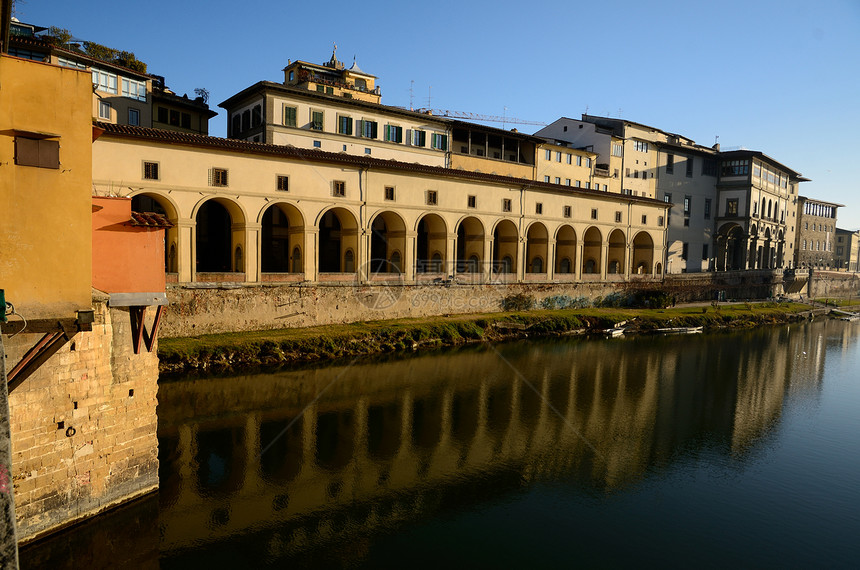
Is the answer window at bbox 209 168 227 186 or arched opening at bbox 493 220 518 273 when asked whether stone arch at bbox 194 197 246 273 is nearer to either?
window at bbox 209 168 227 186

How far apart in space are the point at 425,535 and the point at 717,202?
62036 mm

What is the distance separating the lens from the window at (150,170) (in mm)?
23625

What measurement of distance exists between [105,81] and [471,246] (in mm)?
23975

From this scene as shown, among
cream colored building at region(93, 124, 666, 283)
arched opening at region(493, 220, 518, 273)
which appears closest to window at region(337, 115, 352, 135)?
cream colored building at region(93, 124, 666, 283)

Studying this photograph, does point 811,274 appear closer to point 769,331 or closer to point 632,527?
point 769,331

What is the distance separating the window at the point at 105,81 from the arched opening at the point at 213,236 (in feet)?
26.7

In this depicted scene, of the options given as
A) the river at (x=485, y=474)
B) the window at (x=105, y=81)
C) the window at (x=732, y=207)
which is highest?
the window at (x=105, y=81)

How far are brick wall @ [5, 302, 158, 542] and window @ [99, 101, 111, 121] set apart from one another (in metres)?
25.4

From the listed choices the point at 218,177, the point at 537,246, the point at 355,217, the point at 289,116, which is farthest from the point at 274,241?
the point at 537,246

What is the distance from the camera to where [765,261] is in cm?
6706

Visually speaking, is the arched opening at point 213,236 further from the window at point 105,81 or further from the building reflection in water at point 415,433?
the building reflection in water at point 415,433

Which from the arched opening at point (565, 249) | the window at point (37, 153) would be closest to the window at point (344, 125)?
the arched opening at point (565, 249)

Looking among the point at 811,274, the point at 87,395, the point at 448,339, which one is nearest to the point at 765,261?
the point at 811,274

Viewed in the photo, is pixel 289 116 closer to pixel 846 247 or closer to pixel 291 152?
pixel 291 152
